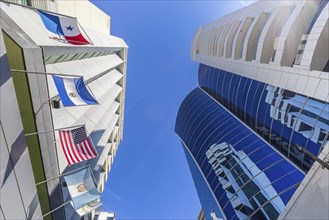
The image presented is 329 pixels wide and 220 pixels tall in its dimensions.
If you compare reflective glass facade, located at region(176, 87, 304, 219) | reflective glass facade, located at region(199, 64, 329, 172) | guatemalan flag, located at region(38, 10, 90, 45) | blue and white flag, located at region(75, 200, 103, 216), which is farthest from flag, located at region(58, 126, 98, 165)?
reflective glass facade, located at region(199, 64, 329, 172)

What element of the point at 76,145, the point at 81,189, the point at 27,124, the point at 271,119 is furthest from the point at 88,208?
the point at 271,119

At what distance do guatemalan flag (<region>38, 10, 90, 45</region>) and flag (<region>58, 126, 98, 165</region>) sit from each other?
573cm

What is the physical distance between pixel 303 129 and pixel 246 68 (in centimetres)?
1441

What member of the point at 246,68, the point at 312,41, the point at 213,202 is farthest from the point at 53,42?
the point at 213,202

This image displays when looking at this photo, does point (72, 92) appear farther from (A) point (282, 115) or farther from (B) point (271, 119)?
(B) point (271, 119)

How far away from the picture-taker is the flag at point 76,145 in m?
12.4

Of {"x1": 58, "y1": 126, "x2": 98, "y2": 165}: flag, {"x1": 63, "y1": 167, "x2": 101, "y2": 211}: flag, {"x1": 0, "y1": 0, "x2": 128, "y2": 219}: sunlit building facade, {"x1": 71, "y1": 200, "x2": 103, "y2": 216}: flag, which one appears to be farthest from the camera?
{"x1": 71, "y1": 200, "x2": 103, "y2": 216}: flag

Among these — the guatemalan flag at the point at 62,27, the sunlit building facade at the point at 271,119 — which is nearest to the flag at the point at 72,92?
the guatemalan flag at the point at 62,27

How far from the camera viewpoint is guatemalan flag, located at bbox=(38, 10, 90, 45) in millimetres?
13250

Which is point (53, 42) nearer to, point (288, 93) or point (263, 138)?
point (288, 93)

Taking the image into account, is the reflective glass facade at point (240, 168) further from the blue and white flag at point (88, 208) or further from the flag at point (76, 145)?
the flag at point (76, 145)

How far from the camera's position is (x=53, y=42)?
17109 mm

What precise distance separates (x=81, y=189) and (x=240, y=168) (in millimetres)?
22508

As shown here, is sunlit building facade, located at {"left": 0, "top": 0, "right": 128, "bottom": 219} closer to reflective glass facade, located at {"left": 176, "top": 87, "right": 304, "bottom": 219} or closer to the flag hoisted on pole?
the flag hoisted on pole
